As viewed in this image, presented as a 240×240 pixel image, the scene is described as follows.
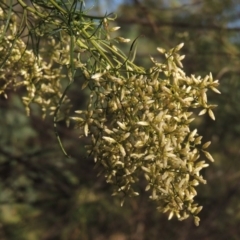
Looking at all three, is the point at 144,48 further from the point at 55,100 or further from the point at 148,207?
the point at 55,100

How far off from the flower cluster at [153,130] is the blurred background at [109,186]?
187 centimetres

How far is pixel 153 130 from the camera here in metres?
1.07

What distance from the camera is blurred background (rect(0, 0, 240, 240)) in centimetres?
311

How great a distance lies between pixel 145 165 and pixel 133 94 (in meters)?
0.12

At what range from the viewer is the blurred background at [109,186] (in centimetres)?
311

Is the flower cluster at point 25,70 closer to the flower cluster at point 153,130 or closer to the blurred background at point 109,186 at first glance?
the flower cluster at point 153,130

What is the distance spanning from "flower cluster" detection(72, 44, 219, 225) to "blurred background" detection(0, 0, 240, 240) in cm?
187

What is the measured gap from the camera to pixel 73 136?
332 centimetres

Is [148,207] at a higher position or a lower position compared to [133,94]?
lower

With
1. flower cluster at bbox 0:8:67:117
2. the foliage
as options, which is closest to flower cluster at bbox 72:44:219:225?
the foliage

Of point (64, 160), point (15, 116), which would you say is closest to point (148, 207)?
point (64, 160)

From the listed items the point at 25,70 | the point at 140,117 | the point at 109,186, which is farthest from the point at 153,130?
the point at 109,186

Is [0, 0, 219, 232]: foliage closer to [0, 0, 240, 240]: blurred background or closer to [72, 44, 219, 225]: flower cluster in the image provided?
[72, 44, 219, 225]: flower cluster

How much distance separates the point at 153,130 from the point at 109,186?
2314 millimetres
